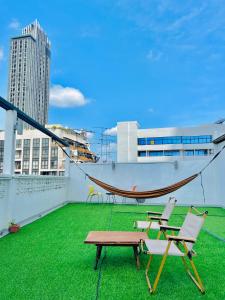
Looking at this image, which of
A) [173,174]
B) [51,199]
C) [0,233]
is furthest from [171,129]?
[0,233]

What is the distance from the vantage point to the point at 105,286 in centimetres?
243

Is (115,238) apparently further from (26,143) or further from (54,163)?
(26,143)

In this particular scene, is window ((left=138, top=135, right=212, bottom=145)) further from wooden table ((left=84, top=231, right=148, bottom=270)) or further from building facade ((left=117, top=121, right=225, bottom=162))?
wooden table ((left=84, top=231, right=148, bottom=270))

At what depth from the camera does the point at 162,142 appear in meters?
49.2

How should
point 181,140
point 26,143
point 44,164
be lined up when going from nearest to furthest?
point 181,140 < point 26,143 < point 44,164

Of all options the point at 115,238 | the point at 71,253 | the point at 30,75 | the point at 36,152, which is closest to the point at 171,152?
the point at 36,152

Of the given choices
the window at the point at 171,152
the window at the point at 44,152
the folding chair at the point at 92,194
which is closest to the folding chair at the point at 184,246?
the folding chair at the point at 92,194

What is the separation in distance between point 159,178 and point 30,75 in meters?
88.9

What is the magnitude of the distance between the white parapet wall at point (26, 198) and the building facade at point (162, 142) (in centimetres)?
4176

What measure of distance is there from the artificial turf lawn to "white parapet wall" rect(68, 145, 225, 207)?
4.99 meters

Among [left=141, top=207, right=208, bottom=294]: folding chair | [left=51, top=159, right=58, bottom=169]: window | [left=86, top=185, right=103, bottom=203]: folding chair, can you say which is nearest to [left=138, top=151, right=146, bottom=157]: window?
[left=51, top=159, right=58, bottom=169]: window

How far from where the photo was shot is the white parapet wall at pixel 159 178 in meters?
9.38

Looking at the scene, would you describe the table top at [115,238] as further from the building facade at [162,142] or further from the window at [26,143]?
the window at [26,143]

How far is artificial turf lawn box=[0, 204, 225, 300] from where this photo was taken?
2293 millimetres
